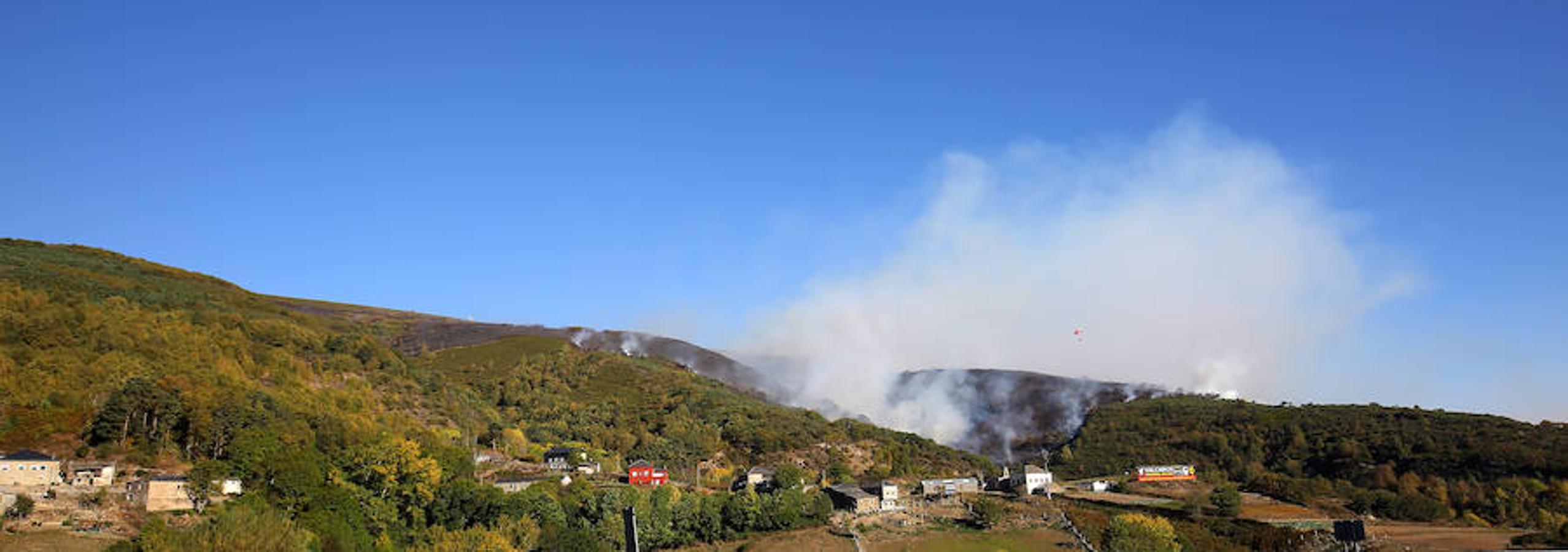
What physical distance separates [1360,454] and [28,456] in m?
143

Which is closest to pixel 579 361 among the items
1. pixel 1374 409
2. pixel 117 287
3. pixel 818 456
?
pixel 818 456

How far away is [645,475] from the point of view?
376 feet

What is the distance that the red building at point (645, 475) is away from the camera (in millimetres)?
113625

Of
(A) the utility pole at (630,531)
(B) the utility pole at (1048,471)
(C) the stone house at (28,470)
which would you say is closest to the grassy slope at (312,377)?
(C) the stone house at (28,470)

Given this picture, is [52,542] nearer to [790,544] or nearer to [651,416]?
[790,544]

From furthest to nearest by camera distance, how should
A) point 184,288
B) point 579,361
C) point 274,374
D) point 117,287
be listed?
1. point 579,361
2. point 184,288
3. point 117,287
4. point 274,374

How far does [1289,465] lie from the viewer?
13788 centimetres

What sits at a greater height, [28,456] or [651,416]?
[651,416]

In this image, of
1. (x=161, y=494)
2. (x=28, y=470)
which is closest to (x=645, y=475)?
(x=161, y=494)

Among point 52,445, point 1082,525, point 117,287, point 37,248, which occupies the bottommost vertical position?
point 1082,525

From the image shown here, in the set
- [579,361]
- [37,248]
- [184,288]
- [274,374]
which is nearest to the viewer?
[274,374]

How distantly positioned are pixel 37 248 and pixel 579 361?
3507 inches

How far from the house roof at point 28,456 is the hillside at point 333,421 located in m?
5.06

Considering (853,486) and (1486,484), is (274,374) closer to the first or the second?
(853,486)
